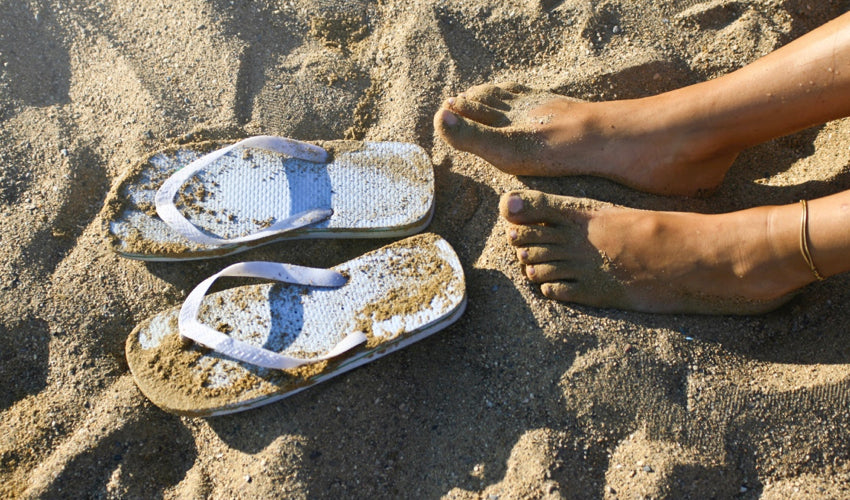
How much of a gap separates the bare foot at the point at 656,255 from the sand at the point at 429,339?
0.14ft

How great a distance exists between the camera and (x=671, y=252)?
1.40 meters

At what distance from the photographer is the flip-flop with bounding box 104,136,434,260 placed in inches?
59.1

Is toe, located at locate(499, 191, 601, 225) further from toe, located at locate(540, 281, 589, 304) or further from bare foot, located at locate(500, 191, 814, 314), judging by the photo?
toe, located at locate(540, 281, 589, 304)

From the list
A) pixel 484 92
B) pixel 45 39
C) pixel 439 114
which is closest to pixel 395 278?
pixel 439 114

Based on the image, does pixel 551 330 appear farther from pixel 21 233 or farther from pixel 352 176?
pixel 21 233

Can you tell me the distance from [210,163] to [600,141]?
3.21 feet

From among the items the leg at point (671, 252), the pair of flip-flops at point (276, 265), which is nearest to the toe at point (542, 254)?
the leg at point (671, 252)

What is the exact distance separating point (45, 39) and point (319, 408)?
4.56 feet

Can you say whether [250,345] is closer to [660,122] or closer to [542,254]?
[542,254]

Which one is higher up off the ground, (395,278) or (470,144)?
(470,144)

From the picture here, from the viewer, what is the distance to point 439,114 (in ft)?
5.20

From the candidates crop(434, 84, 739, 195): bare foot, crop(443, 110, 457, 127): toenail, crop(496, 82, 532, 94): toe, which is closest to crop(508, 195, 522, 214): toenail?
crop(434, 84, 739, 195): bare foot

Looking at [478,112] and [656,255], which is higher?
[478,112]

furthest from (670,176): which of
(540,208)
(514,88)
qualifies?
(514,88)
